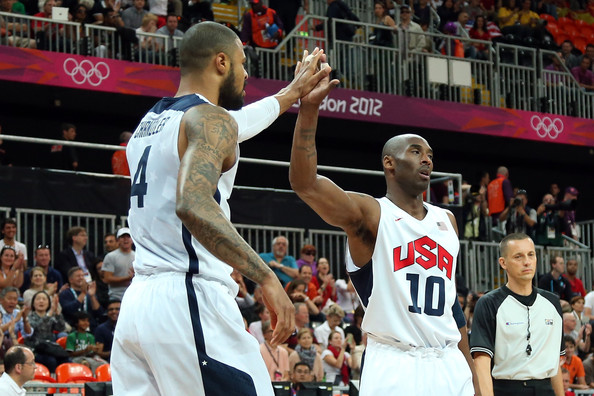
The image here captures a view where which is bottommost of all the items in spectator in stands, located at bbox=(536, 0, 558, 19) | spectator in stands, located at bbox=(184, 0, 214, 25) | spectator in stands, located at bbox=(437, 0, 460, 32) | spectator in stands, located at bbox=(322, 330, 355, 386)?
spectator in stands, located at bbox=(322, 330, 355, 386)

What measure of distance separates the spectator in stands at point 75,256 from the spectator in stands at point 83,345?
164 centimetres

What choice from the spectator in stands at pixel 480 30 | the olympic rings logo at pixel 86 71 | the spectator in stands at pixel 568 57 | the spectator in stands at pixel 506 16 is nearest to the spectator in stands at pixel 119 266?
the olympic rings logo at pixel 86 71

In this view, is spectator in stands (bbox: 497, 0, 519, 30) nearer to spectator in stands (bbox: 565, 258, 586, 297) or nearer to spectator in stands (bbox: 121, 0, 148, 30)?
spectator in stands (bbox: 565, 258, 586, 297)

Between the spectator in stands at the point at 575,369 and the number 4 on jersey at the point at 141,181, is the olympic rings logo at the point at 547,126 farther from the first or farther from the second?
the number 4 on jersey at the point at 141,181

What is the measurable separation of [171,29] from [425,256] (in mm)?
13247

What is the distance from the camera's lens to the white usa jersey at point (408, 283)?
6.02 meters

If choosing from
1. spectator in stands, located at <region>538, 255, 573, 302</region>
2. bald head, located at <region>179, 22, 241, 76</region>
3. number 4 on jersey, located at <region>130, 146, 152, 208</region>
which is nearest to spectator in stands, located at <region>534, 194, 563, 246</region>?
spectator in stands, located at <region>538, 255, 573, 302</region>

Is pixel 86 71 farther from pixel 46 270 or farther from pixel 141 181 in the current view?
pixel 141 181

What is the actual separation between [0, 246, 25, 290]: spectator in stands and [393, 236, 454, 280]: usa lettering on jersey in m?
8.08

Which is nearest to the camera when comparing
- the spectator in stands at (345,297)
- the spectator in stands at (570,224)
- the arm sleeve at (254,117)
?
the arm sleeve at (254,117)

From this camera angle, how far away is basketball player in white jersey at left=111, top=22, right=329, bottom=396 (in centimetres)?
388

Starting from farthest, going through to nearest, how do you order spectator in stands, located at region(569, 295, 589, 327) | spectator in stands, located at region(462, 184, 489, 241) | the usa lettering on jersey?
1. spectator in stands, located at region(462, 184, 489, 241)
2. spectator in stands, located at region(569, 295, 589, 327)
3. the usa lettering on jersey

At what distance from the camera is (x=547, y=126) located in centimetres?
2327

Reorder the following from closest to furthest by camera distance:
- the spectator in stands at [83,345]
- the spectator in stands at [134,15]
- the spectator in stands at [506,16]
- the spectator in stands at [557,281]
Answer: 1. the spectator in stands at [83,345]
2. the spectator in stands at [557,281]
3. the spectator in stands at [134,15]
4. the spectator in stands at [506,16]
